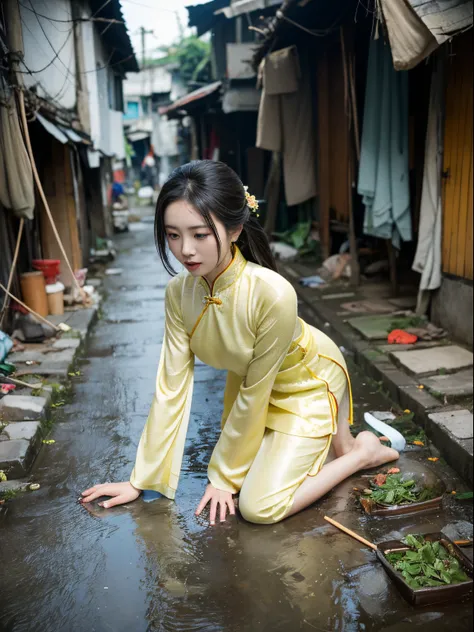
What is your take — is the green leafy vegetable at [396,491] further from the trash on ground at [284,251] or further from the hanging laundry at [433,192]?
the trash on ground at [284,251]

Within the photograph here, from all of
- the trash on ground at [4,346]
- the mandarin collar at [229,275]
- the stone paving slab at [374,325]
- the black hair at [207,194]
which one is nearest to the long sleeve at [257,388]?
the mandarin collar at [229,275]

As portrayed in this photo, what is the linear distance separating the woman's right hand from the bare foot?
1.32 m

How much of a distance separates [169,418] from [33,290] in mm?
4853

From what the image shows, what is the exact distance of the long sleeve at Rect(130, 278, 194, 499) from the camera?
329 cm

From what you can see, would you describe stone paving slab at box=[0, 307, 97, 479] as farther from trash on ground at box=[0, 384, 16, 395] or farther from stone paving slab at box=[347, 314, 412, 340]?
stone paving slab at box=[347, 314, 412, 340]

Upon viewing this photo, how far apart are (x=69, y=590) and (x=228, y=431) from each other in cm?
109

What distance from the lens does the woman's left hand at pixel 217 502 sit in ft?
10.5

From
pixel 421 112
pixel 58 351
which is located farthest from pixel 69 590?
pixel 421 112

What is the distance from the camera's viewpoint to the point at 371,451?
3.57 metres

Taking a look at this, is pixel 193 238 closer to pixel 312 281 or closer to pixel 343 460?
pixel 343 460

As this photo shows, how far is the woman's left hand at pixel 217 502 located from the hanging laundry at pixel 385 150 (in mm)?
5114

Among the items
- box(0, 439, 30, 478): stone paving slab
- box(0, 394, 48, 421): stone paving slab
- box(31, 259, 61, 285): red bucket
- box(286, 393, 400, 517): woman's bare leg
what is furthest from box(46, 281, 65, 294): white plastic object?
box(286, 393, 400, 517): woman's bare leg

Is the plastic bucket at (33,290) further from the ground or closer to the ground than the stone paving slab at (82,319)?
further from the ground

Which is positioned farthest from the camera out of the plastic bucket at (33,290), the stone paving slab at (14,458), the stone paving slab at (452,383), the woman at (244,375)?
the plastic bucket at (33,290)
